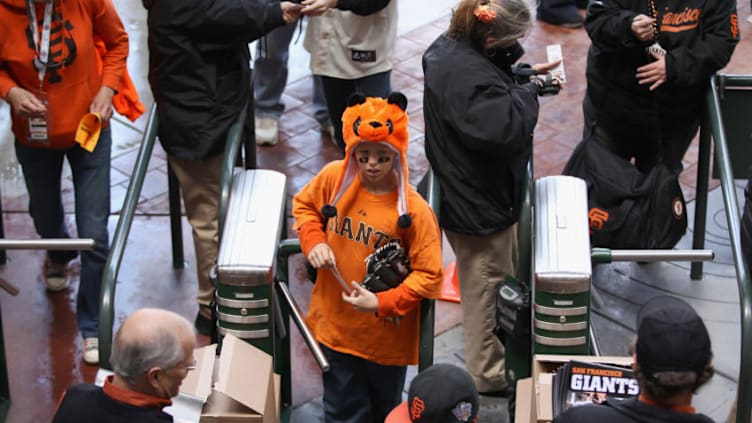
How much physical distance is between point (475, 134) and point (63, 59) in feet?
5.67

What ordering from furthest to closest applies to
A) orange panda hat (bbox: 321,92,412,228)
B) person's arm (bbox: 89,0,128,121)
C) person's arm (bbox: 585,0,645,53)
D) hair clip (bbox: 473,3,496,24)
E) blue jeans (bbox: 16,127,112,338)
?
person's arm (bbox: 585,0,645,53) → blue jeans (bbox: 16,127,112,338) → person's arm (bbox: 89,0,128,121) → hair clip (bbox: 473,3,496,24) → orange panda hat (bbox: 321,92,412,228)

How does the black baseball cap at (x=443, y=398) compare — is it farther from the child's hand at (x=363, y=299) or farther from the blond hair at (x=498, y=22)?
the blond hair at (x=498, y=22)

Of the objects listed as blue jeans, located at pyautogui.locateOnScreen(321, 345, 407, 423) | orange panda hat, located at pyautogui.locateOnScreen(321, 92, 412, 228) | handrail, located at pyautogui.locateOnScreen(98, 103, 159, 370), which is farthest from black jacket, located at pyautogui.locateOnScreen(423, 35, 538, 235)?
handrail, located at pyautogui.locateOnScreen(98, 103, 159, 370)

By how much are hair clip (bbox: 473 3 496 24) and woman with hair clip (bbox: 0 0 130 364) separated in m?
1.63

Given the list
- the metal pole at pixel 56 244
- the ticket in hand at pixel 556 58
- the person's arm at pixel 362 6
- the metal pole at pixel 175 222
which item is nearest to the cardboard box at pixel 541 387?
the ticket in hand at pixel 556 58

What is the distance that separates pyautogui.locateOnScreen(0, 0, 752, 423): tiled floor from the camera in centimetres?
503

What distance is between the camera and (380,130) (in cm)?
380

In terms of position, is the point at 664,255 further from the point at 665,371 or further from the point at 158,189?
the point at 158,189

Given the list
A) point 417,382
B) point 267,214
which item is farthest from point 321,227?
point 417,382

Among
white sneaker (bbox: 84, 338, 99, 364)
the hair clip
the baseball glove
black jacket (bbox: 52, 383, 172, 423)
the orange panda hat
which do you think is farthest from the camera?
white sneaker (bbox: 84, 338, 99, 364)

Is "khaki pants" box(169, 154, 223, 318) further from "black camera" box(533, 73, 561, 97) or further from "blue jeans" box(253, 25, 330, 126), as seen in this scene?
"blue jeans" box(253, 25, 330, 126)

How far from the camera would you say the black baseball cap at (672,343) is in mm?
2760

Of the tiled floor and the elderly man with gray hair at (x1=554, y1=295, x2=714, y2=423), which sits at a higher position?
the elderly man with gray hair at (x1=554, y1=295, x2=714, y2=423)

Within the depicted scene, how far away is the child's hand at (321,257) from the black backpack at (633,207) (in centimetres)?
156
